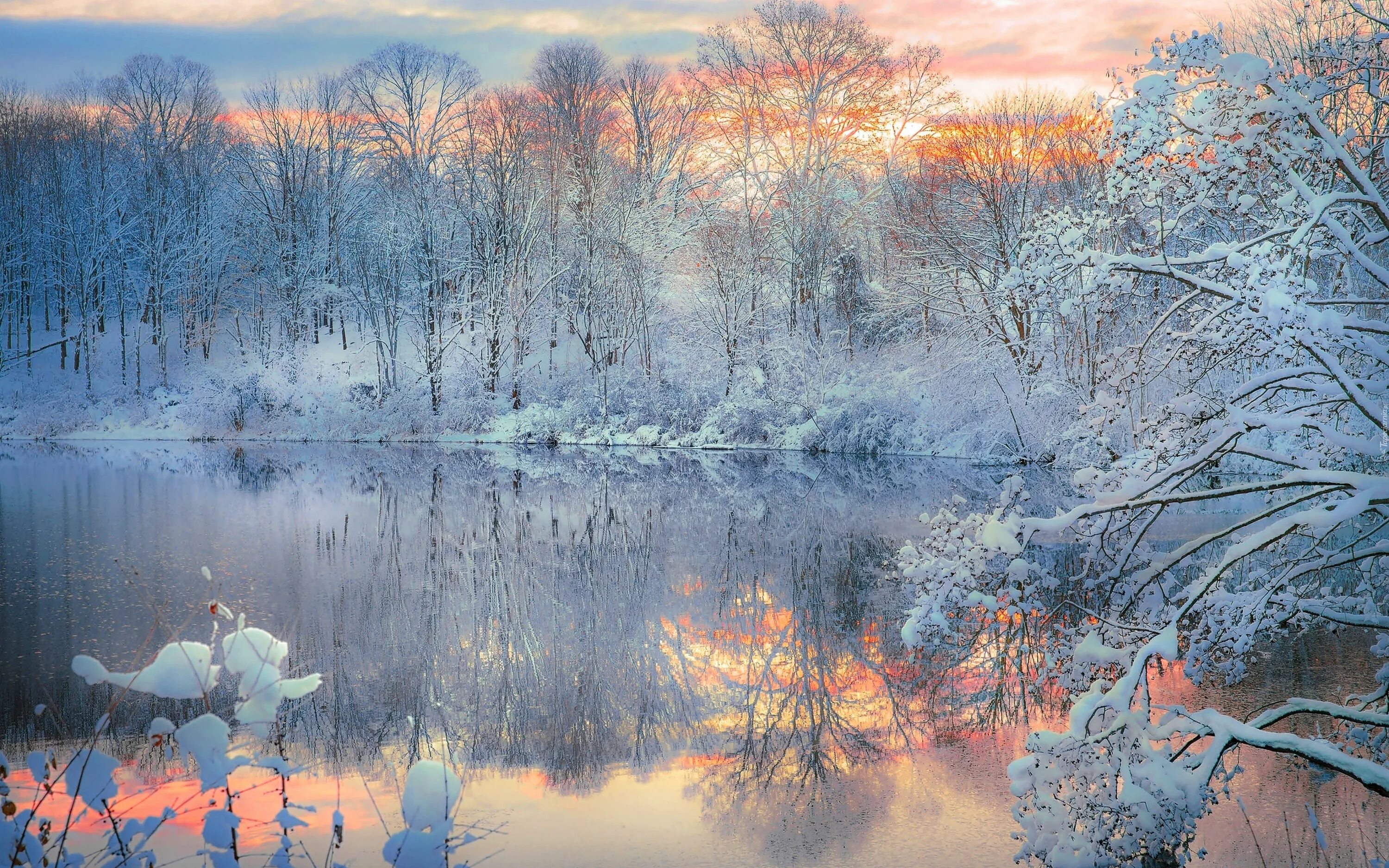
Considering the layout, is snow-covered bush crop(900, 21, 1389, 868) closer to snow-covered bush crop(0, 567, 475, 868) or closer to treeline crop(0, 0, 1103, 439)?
snow-covered bush crop(0, 567, 475, 868)

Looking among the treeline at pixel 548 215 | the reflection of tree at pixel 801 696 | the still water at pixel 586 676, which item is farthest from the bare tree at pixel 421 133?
the reflection of tree at pixel 801 696

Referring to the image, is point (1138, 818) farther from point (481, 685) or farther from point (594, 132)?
point (594, 132)

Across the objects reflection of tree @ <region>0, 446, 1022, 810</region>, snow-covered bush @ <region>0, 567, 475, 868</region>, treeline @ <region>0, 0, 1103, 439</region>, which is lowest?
reflection of tree @ <region>0, 446, 1022, 810</region>

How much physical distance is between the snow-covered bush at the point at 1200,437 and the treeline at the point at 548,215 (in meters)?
20.4

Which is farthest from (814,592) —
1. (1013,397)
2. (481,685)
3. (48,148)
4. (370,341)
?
(48,148)

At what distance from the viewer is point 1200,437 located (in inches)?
237

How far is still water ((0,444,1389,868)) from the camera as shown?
6.69m

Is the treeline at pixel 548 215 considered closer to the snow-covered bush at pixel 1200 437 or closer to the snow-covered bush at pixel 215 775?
the snow-covered bush at pixel 1200 437

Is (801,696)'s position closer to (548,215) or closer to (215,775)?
(215,775)

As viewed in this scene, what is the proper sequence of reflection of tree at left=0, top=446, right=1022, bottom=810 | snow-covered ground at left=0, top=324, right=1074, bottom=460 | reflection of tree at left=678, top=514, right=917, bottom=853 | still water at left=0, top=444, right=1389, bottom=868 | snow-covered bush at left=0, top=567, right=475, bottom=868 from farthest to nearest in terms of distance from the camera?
snow-covered ground at left=0, top=324, right=1074, bottom=460 → reflection of tree at left=0, top=446, right=1022, bottom=810 → reflection of tree at left=678, top=514, right=917, bottom=853 → still water at left=0, top=444, right=1389, bottom=868 → snow-covered bush at left=0, top=567, right=475, bottom=868

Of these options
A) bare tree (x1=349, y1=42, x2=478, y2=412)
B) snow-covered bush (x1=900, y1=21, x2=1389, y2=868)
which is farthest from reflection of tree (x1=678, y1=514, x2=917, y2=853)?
bare tree (x1=349, y1=42, x2=478, y2=412)

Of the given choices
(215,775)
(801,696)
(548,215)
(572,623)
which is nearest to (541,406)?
(548,215)

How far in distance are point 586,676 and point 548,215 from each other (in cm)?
3568

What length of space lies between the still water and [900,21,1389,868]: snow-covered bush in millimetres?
1078
